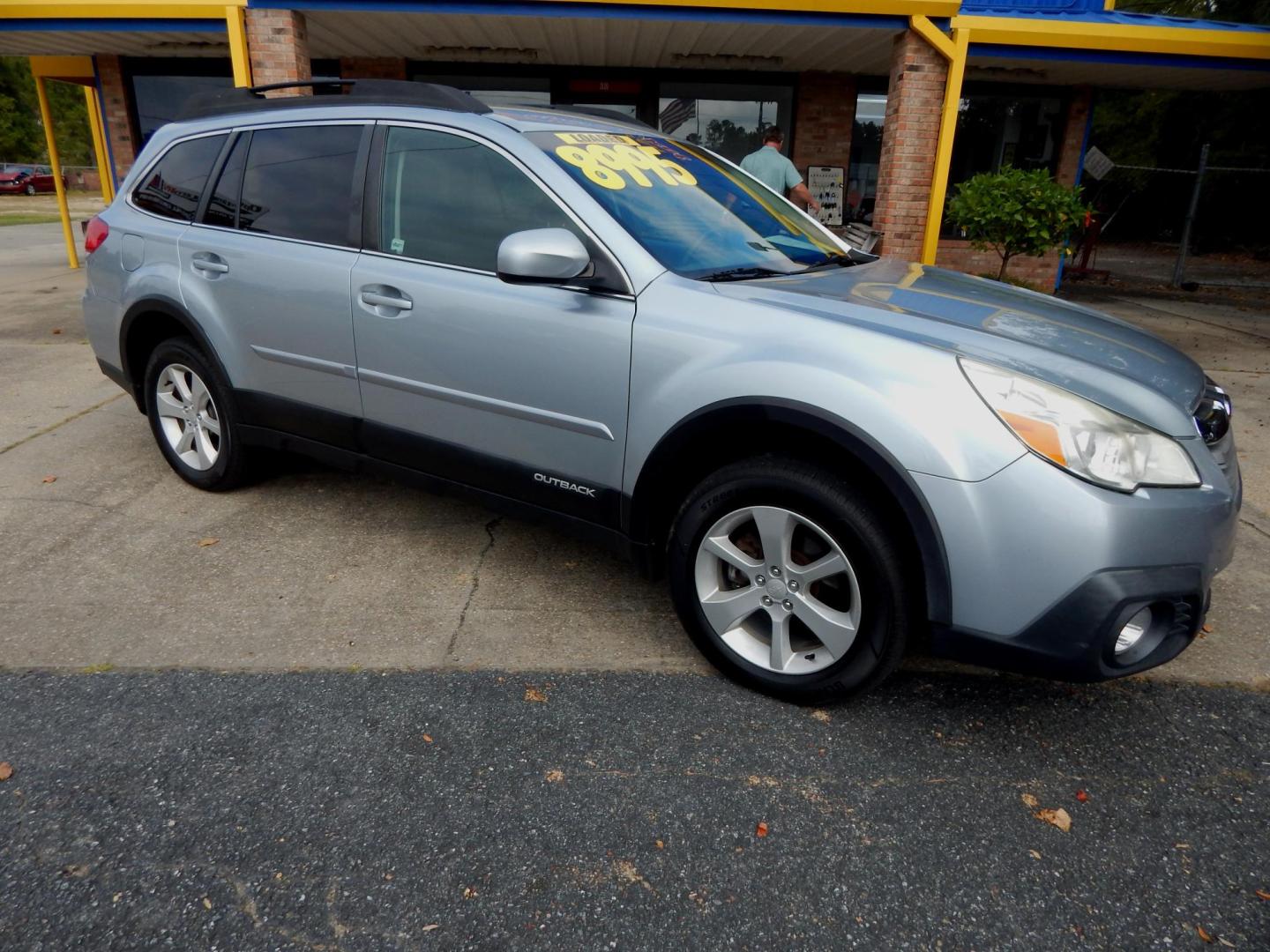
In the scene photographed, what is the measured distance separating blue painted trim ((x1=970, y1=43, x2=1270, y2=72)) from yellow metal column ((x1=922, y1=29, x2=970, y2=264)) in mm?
1267

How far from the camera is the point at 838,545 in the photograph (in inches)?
100

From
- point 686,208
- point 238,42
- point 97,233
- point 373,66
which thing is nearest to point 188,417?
point 97,233

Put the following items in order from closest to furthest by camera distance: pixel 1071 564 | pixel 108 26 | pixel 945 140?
pixel 1071 564 → pixel 945 140 → pixel 108 26

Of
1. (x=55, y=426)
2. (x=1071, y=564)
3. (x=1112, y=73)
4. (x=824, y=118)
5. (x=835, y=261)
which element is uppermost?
(x=1112, y=73)

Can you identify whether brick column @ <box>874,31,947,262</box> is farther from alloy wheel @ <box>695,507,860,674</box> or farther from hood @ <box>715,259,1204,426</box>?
alloy wheel @ <box>695,507,860,674</box>

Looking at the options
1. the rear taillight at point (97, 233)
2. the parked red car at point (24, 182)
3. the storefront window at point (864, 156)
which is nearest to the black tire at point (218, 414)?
the rear taillight at point (97, 233)

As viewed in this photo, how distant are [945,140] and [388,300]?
296 inches

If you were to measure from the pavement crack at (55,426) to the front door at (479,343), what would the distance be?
312 cm

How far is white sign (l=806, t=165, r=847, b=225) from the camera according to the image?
42.9 feet

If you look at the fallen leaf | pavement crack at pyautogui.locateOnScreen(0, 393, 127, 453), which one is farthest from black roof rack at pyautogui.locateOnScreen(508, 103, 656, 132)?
pavement crack at pyautogui.locateOnScreen(0, 393, 127, 453)

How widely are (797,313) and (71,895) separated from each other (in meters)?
2.37

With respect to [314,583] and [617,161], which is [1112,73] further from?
[314,583]

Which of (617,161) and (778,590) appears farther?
(617,161)

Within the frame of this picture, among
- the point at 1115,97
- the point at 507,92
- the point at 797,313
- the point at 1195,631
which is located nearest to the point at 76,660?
the point at 797,313
